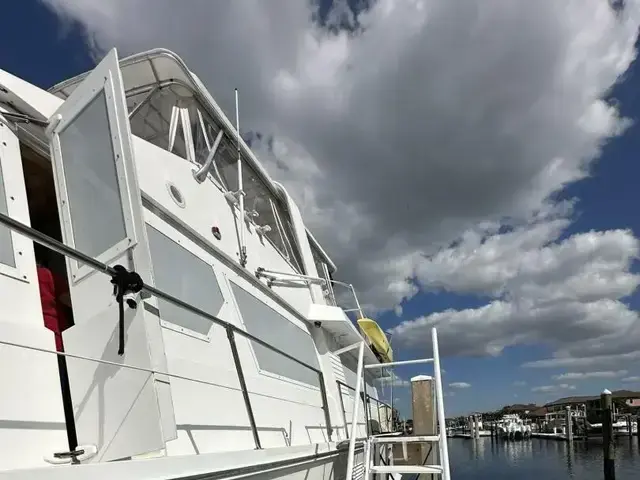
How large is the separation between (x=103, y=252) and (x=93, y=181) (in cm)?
45

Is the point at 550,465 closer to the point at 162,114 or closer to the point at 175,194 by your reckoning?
the point at 162,114

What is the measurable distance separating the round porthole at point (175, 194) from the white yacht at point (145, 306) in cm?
2

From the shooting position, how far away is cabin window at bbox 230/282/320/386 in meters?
5.62

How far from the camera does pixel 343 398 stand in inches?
311

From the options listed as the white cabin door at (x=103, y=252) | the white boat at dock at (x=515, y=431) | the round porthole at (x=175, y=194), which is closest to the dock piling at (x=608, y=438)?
the round porthole at (x=175, y=194)

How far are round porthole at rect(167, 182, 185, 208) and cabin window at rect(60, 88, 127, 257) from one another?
65.1 inches

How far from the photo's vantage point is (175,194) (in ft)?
16.9

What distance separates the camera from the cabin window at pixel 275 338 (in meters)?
5.62

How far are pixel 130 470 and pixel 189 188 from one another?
3357mm

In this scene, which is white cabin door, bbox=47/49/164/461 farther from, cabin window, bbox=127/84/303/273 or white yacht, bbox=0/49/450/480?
cabin window, bbox=127/84/303/273

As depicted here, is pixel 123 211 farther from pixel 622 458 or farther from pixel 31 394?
pixel 622 458

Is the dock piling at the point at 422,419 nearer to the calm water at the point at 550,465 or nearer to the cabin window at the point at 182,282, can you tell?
the cabin window at the point at 182,282

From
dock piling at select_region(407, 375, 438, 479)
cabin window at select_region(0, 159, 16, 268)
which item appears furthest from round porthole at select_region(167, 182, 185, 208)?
dock piling at select_region(407, 375, 438, 479)

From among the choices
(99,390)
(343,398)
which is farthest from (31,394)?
(343,398)
